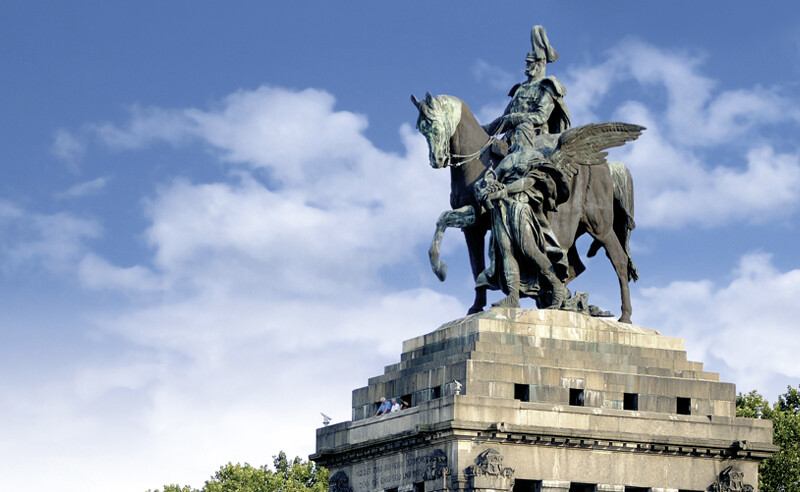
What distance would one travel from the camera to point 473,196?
64688mm

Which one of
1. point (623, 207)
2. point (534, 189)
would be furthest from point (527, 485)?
point (623, 207)

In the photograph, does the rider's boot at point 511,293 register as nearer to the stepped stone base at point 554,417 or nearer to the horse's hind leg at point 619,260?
the stepped stone base at point 554,417

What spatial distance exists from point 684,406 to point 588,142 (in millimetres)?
9209

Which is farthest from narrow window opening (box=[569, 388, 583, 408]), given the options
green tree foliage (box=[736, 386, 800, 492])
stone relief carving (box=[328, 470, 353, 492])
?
green tree foliage (box=[736, 386, 800, 492])

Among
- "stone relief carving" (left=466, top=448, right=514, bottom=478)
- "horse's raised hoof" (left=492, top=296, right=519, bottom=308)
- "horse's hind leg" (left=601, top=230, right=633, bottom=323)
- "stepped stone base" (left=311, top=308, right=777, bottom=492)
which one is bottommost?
"stone relief carving" (left=466, top=448, right=514, bottom=478)

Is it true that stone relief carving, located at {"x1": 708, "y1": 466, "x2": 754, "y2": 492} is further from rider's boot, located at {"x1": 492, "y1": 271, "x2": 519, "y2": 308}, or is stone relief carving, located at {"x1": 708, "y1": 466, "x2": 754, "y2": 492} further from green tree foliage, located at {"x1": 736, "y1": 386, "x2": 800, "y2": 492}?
green tree foliage, located at {"x1": 736, "y1": 386, "x2": 800, "y2": 492}

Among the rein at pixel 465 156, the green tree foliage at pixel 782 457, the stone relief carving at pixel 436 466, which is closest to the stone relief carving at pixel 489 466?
the stone relief carving at pixel 436 466

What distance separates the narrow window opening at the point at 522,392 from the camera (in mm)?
59875

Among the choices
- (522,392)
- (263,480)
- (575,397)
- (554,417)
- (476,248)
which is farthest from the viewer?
(263,480)

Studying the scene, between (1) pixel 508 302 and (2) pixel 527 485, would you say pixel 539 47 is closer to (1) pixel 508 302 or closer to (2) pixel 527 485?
(1) pixel 508 302

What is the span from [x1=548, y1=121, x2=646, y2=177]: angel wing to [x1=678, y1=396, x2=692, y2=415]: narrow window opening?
8131 millimetres

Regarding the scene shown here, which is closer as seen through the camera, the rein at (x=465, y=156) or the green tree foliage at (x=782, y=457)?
the rein at (x=465, y=156)

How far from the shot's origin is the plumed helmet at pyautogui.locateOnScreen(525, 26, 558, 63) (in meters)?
67.1

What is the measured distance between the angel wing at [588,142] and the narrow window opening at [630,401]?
7.63 metres
